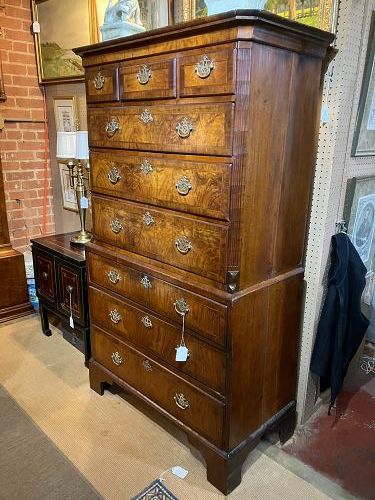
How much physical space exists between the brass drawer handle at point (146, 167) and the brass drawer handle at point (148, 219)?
0.17 meters

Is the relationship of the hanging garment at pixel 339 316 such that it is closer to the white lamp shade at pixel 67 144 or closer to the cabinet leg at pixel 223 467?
the cabinet leg at pixel 223 467

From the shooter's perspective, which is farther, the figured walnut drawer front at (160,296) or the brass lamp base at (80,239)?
the brass lamp base at (80,239)

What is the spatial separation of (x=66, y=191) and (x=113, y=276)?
1772 millimetres

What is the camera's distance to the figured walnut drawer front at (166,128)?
1269 millimetres

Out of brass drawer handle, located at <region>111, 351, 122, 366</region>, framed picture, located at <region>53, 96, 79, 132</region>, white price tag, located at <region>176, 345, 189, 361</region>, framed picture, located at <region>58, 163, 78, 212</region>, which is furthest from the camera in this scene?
framed picture, located at <region>58, 163, 78, 212</region>

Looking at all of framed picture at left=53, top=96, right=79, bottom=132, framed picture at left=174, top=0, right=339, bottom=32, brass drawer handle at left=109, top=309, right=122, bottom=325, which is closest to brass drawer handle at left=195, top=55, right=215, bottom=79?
framed picture at left=174, top=0, right=339, bottom=32

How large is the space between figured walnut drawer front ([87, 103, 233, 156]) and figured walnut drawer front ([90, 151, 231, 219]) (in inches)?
1.9

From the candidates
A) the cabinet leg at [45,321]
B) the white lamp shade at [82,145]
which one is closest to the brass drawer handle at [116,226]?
the white lamp shade at [82,145]

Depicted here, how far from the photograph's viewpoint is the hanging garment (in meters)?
1.73

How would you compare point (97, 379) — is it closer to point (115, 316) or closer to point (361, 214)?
point (115, 316)

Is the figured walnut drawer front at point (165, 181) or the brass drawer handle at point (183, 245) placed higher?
the figured walnut drawer front at point (165, 181)

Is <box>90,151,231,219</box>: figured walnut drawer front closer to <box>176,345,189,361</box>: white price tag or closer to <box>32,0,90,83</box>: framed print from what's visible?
<box>176,345,189,361</box>: white price tag

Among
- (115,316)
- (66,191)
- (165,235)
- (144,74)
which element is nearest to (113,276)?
(115,316)

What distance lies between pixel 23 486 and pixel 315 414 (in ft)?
4.61
